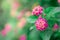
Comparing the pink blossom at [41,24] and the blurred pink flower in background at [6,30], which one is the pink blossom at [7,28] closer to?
the blurred pink flower in background at [6,30]

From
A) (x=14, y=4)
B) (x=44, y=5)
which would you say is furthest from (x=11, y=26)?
(x=44, y=5)

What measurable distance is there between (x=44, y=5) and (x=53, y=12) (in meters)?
0.41

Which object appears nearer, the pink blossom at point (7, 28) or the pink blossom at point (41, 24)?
the pink blossom at point (41, 24)

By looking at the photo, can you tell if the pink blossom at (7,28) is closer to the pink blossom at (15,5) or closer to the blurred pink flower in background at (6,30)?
the blurred pink flower in background at (6,30)

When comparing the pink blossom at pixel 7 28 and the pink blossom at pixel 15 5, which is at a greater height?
the pink blossom at pixel 15 5

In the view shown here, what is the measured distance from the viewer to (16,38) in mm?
1815

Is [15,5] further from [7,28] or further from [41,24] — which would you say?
[41,24]

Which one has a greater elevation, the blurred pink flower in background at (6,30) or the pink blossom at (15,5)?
the pink blossom at (15,5)

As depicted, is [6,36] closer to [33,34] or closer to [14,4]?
[14,4]

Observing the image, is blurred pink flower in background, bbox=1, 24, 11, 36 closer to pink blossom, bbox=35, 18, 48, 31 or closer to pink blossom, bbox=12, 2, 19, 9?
pink blossom, bbox=12, 2, 19, 9

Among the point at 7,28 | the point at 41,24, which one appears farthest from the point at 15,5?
the point at 41,24

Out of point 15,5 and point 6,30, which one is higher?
point 15,5

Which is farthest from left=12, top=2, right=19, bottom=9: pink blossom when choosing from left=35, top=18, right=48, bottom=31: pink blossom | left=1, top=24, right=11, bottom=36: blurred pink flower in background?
left=35, top=18, right=48, bottom=31: pink blossom

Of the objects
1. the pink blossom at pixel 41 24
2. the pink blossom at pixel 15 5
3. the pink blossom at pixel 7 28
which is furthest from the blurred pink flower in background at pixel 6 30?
the pink blossom at pixel 41 24
